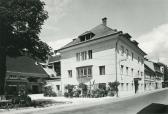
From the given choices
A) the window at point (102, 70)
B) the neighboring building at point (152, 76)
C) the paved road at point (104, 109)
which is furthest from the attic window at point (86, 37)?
the neighboring building at point (152, 76)

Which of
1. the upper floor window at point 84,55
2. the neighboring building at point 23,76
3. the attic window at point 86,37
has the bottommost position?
the neighboring building at point 23,76

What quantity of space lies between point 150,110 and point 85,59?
31739 millimetres

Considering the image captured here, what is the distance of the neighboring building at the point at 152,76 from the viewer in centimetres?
5060

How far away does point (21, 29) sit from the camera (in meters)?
17.4

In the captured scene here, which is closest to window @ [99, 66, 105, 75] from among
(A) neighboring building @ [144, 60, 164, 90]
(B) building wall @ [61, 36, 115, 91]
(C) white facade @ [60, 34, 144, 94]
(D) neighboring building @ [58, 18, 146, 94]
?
(D) neighboring building @ [58, 18, 146, 94]

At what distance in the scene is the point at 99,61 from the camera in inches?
1265

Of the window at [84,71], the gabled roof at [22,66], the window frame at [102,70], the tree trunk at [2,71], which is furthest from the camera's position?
the gabled roof at [22,66]

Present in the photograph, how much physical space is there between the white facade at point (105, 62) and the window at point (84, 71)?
1.38 ft

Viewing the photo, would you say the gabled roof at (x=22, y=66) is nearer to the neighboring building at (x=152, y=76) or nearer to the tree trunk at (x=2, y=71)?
the tree trunk at (x=2, y=71)

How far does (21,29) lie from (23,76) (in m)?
24.2

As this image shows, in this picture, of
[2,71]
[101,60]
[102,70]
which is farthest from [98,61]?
[2,71]

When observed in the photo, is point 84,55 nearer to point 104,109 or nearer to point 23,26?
point 23,26

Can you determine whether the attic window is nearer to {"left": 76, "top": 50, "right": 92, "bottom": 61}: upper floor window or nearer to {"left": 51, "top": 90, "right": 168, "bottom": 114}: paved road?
{"left": 76, "top": 50, "right": 92, "bottom": 61}: upper floor window

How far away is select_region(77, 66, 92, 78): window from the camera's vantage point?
1304 inches
